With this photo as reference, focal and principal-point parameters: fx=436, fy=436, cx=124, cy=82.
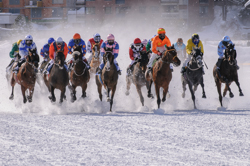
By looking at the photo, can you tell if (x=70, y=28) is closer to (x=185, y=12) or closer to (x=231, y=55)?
(x=185, y=12)

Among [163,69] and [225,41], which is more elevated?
[225,41]

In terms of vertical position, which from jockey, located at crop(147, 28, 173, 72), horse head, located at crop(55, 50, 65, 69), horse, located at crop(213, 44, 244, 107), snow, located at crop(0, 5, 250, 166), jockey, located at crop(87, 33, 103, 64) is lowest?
snow, located at crop(0, 5, 250, 166)

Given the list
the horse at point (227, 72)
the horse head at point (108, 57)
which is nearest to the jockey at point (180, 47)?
the horse at point (227, 72)

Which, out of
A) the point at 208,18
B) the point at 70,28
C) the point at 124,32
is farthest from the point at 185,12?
the point at 70,28

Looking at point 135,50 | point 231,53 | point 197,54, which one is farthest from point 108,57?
point 231,53

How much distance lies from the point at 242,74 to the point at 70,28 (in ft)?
136

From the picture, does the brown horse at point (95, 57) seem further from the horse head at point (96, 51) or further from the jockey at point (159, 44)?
the jockey at point (159, 44)

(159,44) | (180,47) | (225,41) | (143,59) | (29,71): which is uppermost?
(180,47)

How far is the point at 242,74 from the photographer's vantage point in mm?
26062

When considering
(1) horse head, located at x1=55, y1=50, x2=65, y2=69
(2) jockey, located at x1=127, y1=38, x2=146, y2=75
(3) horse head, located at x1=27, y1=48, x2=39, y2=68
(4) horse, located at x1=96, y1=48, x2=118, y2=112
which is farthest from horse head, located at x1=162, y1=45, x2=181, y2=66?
(3) horse head, located at x1=27, y1=48, x2=39, y2=68

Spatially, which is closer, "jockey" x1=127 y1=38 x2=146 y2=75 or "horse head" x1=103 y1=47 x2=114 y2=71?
"horse head" x1=103 y1=47 x2=114 y2=71

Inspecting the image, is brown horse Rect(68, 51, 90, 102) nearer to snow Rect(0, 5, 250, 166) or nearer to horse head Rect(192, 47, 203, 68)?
snow Rect(0, 5, 250, 166)

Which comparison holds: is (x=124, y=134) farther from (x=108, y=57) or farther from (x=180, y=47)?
(x=180, y=47)

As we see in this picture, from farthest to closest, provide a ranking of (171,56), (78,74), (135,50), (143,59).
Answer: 1. (135,50)
2. (143,59)
3. (78,74)
4. (171,56)
